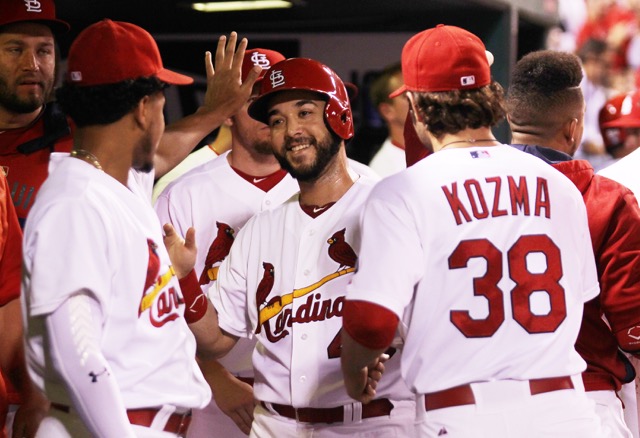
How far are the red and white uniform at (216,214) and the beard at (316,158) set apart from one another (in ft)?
1.74

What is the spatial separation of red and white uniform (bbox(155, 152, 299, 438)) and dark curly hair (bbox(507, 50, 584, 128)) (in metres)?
0.90

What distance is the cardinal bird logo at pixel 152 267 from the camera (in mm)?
2449

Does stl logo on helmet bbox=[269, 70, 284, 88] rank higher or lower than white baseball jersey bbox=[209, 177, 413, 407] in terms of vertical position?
higher

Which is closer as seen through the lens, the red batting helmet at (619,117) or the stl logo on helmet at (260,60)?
the stl logo on helmet at (260,60)

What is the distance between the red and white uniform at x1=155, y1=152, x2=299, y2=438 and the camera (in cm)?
371

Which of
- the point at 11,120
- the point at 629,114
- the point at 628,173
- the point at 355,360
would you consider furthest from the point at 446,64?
the point at 629,114

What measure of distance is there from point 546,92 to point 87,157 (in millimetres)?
1539

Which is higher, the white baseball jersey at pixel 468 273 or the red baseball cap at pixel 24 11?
the red baseball cap at pixel 24 11

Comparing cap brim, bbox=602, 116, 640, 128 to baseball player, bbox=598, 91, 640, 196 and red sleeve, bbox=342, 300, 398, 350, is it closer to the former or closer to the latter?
baseball player, bbox=598, 91, 640, 196

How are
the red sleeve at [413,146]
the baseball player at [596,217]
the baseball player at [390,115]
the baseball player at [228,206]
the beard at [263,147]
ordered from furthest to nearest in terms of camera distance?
the baseball player at [390,115] < the beard at [263,147] < the baseball player at [228,206] < the red sleeve at [413,146] < the baseball player at [596,217]

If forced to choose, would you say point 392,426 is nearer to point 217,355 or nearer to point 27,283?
point 217,355

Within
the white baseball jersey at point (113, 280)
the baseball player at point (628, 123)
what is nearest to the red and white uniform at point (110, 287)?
the white baseball jersey at point (113, 280)

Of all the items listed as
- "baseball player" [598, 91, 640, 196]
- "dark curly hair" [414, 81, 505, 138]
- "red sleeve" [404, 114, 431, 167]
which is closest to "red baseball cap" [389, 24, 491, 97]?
"dark curly hair" [414, 81, 505, 138]

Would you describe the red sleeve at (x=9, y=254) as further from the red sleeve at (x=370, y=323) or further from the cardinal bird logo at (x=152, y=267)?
the red sleeve at (x=370, y=323)
